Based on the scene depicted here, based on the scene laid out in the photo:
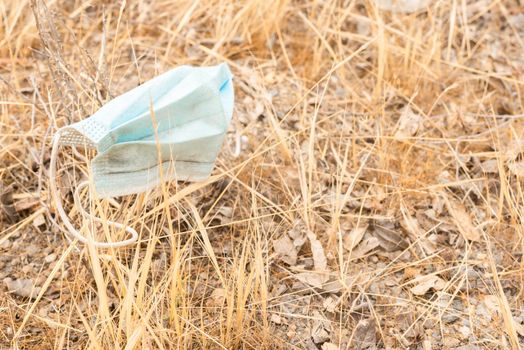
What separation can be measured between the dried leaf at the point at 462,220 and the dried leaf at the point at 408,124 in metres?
0.31

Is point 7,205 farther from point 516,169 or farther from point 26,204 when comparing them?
point 516,169

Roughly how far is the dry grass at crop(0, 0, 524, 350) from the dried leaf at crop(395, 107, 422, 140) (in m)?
0.01

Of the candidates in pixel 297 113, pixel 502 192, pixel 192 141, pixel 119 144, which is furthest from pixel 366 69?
pixel 119 144

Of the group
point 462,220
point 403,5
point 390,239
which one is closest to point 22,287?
point 390,239

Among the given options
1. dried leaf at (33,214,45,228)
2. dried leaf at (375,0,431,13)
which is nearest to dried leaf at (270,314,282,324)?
dried leaf at (33,214,45,228)

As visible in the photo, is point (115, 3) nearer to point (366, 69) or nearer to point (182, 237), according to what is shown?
point (366, 69)

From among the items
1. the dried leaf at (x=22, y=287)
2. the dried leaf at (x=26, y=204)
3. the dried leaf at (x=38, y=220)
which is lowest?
the dried leaf at (x=22, y=287)

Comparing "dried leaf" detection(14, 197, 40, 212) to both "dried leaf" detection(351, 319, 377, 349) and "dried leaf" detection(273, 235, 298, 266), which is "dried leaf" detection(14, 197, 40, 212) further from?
"dried leaf" detection(351, 319, 377, 349)

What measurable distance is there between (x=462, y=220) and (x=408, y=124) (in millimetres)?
457

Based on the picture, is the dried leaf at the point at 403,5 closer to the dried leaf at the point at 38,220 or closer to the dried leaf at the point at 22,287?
the dried leaf at the point at 38,220

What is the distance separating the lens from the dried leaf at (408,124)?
2.36 m

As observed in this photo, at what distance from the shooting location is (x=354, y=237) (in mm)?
2035

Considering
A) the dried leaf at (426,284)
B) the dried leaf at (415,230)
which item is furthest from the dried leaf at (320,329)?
the dried leaf at (415,230)

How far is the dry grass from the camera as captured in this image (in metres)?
1.79
